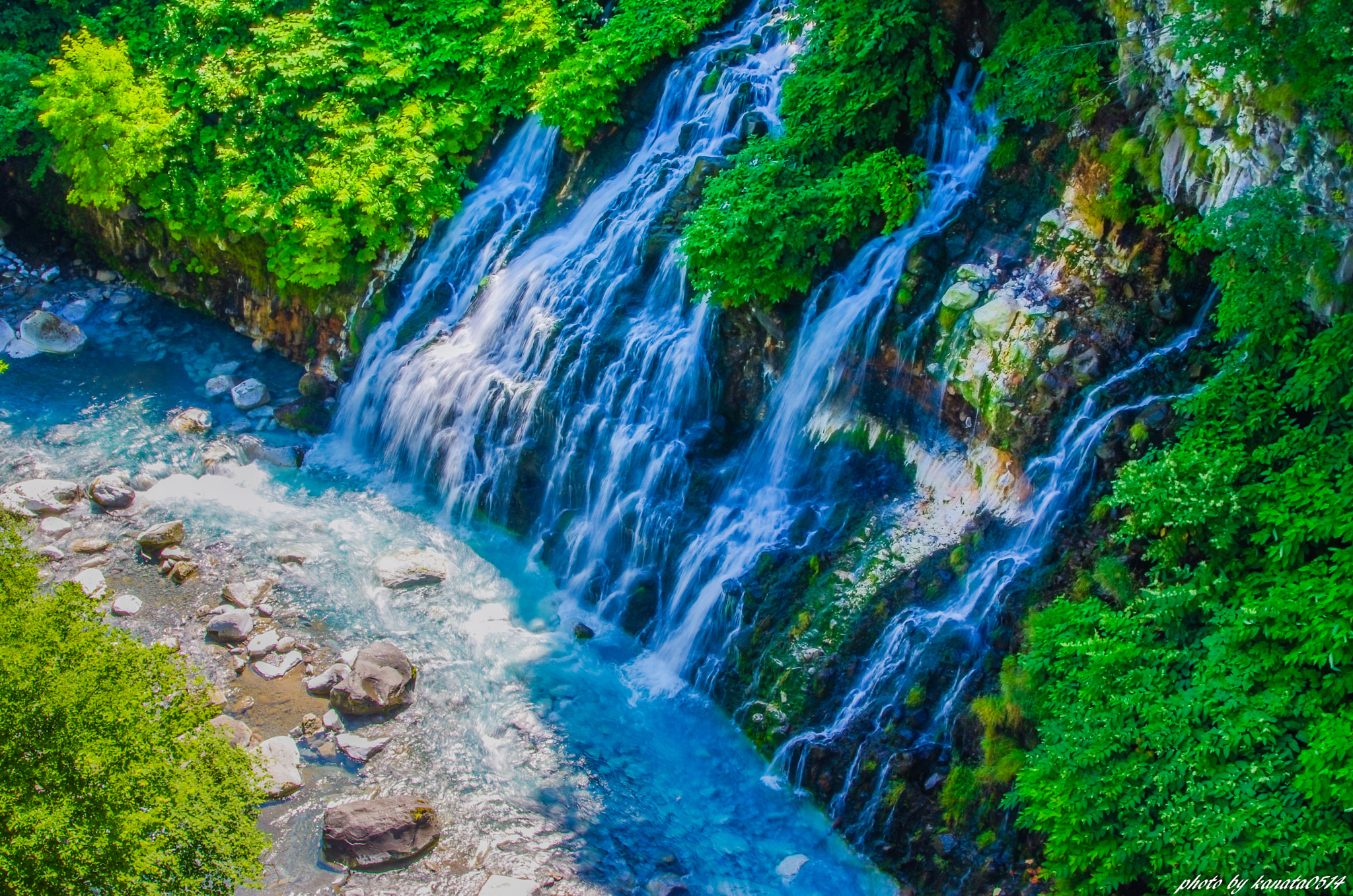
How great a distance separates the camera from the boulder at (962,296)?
34.1 feet

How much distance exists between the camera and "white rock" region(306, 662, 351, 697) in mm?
11008

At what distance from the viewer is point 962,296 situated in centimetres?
1046

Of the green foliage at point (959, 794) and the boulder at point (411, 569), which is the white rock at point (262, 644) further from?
the green foliage at point (959, 794)

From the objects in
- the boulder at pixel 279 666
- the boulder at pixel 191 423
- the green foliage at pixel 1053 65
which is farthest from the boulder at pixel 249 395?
the green foliage at pixel 1053 65

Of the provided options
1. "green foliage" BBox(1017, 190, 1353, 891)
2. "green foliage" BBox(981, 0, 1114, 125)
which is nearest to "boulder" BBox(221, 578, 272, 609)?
"green foliage" BBox(1017, 190, 1353, 891)

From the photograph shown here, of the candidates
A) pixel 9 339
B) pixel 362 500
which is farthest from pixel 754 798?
pixel 9 339

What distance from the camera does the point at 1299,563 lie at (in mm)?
7305

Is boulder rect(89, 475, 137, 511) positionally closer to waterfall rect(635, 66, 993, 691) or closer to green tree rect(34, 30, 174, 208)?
green tree rect(34, 30, 174, 208)

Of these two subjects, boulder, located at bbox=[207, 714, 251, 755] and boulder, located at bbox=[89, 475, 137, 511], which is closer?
boulder, located at bbox=[207, 714, 251, 755]

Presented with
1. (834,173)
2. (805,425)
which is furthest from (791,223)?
(805,425)

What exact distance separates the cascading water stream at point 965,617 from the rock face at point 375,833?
11.9 ft

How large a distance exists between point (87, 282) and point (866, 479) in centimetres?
1577

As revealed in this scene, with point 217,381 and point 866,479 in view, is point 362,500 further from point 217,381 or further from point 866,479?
point 866,479

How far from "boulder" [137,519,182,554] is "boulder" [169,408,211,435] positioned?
2.68 m
